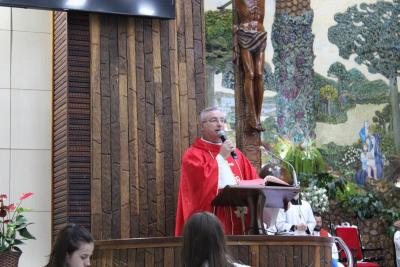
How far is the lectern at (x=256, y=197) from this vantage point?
5383mm

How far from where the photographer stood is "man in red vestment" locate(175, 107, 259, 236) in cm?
581

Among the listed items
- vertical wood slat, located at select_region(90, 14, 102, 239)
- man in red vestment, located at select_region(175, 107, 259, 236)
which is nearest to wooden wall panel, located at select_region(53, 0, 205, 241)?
vertical wood slat, located at select_region(90, 14, 102, 239)

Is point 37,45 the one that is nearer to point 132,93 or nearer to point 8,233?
point 132,93

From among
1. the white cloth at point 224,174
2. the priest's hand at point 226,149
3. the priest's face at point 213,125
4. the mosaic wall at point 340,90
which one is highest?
the mosaic wall at point 340,90

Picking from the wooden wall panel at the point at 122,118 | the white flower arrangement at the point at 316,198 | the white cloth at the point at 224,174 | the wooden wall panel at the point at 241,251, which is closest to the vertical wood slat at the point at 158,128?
the wooden wall panel at the point at 122,118

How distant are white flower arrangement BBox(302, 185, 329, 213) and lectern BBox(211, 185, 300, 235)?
6.27m

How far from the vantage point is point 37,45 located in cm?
717

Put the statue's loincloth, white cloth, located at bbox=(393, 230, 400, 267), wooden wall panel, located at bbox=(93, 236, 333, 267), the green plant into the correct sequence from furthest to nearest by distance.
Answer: white cloth, located at bbox=(393, 230, 400, 267), the statue's loincloth, the green plant, wooden wall panel, located at bbox=(93, 236, 333, 267)

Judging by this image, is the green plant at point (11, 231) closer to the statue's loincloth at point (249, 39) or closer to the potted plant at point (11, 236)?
the potted plant at point (11, 236)

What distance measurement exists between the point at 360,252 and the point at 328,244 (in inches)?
246

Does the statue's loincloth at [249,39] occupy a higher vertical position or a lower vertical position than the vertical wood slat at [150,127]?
higher

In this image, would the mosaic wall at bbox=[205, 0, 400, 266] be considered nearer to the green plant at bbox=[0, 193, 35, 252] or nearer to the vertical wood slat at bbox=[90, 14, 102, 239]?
the vertical wood slat at bbox=[90, 14, 102, 239]

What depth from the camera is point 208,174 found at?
5.82m

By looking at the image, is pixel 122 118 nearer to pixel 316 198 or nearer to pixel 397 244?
pixel 316 198
